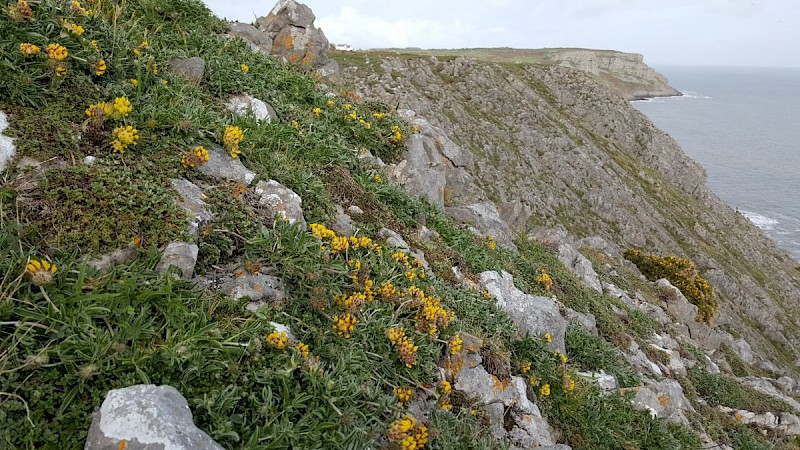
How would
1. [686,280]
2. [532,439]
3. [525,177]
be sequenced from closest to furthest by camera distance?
[532,439] → [686,280] → [525,177]

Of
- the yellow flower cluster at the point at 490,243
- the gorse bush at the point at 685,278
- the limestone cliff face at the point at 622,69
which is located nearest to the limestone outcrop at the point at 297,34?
the yellow flower cluster at the point at 490,243

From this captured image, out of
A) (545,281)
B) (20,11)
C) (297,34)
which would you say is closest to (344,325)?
(20,11)

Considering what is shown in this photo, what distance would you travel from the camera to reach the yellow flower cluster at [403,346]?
477cm

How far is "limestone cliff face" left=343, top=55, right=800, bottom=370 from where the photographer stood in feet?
130

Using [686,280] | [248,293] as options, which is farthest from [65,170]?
[686,280]

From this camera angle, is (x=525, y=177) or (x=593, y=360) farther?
(x=525, y=177)

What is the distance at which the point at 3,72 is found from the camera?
15.4 ft

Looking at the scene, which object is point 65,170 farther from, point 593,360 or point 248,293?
point 593,360

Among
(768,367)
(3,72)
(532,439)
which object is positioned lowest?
(768,367)

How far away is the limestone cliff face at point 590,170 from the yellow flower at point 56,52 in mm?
29462

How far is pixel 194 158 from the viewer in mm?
5246

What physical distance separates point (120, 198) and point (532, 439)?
16.9 ft

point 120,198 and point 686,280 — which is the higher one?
point 120,198

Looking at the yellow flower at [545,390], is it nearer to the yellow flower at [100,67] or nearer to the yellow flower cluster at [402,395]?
the yellow flower cluster at [402,395]
